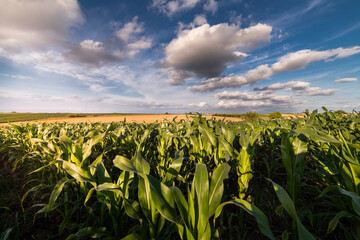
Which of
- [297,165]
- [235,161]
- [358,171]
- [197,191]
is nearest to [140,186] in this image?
[197,191]

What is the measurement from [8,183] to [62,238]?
278 centimetres

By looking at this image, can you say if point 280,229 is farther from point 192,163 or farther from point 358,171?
point 192,163

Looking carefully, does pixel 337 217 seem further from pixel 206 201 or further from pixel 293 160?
pixel 206 201

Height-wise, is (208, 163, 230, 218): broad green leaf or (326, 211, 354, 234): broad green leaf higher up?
(208, 163, 230, 218): broad green leaf

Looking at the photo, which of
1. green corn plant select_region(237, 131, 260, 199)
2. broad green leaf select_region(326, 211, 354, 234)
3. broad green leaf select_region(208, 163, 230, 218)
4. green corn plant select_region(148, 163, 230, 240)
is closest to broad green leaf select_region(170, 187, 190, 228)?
green corn plant select_region(148, 163, 230, 240)

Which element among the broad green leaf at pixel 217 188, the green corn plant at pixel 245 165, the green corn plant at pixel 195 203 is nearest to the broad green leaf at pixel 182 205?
the green corn plant at pixel 195 203

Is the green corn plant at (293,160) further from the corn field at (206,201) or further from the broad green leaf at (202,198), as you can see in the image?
the broad green leaf at (202,198)

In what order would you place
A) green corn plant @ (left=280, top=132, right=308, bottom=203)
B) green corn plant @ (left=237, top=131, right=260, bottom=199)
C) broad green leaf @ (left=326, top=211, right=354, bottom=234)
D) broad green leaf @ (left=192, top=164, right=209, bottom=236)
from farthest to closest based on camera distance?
green corn plant @ (left=237, top=131, right=260, bottom=199) → green corn plant @ (left=280, top=132, right=308, bottom=203) → broad green leaf @ (left=326, top=211, right=354, bottom=234) → broad green leaf @ (left=192, top=164, right=209, bottom=236)

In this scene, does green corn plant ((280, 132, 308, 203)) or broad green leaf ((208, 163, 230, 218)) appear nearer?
broad green leaf ((208, 163, 230, 218))

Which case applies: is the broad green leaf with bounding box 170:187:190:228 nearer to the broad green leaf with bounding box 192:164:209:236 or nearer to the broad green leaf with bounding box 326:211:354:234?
the broad green leaf with bounding box 192:164:209:236

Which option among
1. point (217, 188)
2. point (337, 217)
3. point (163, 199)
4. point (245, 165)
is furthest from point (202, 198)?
point (245, 165)

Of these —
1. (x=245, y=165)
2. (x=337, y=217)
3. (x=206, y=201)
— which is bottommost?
(x=337, y=217)

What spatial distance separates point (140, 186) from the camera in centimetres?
124

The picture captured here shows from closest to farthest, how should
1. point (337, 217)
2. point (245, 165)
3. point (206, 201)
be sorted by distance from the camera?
point (206, 201), point (337, 217), point (245, 165)
